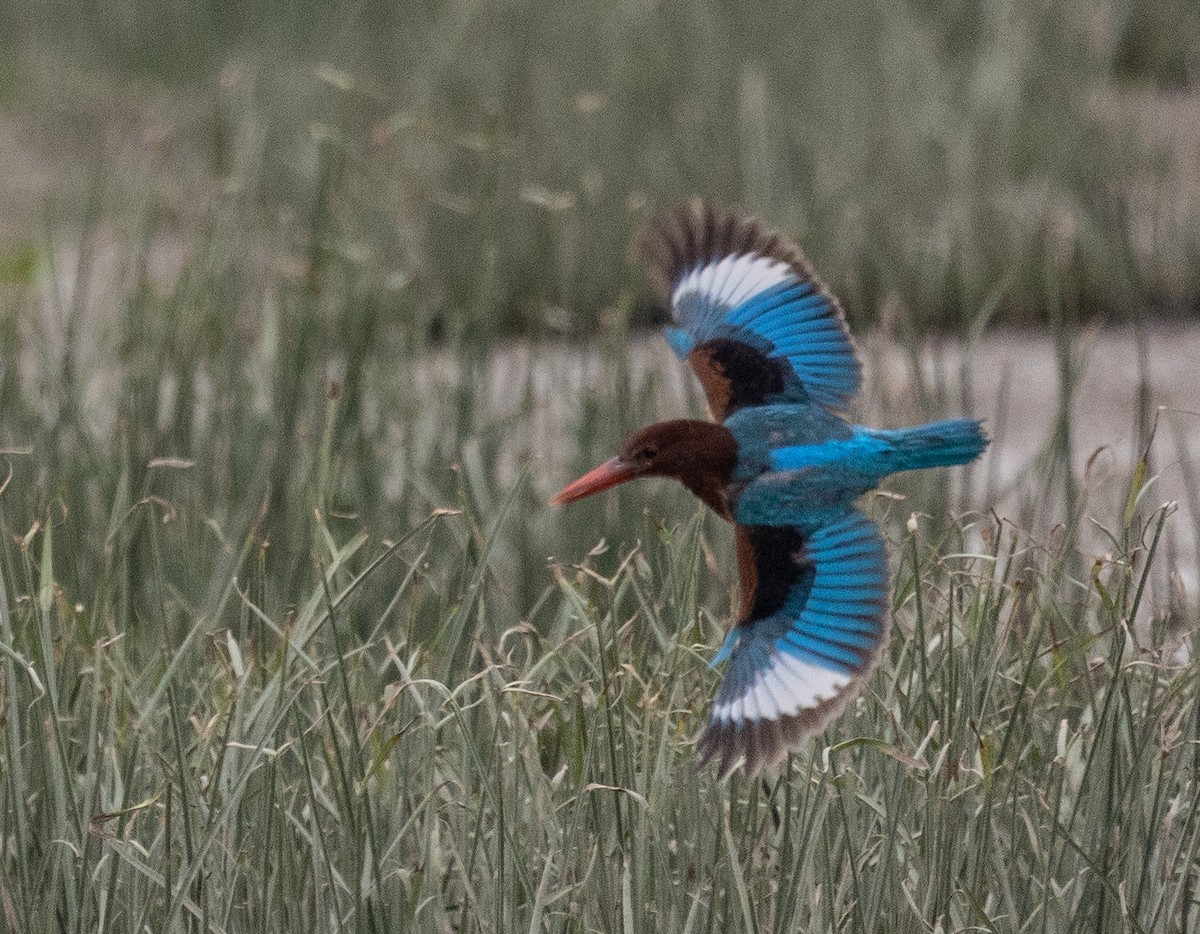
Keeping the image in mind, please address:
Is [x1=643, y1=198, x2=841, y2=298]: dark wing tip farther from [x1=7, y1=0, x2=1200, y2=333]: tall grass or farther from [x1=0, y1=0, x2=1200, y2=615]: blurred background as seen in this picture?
[x1=7, y1=0, x2=1200, y2=333]: tall grass

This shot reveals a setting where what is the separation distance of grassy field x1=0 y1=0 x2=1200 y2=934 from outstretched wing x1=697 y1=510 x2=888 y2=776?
0.22ft

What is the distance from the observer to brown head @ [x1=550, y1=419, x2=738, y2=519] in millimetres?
1569

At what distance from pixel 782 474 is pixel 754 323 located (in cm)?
26

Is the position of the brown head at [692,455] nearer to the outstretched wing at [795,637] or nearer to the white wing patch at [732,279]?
the outstretched wing at [795,637]

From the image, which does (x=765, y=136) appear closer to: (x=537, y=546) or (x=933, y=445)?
(x=537, y=546)

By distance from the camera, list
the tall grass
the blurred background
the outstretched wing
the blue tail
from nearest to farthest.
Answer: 1. the outstretched wing
2. the blue tail
3. the blurred background
4. the tall grass

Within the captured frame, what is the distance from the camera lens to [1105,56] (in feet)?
16.2

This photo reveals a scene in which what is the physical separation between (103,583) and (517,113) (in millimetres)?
2957

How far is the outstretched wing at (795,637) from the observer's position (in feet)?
4.62

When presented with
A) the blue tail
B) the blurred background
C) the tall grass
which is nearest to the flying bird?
the blue tail

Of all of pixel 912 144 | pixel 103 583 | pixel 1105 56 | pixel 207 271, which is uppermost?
pixel 1105 56

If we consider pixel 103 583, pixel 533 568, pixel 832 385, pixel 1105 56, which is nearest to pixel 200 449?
pixel 533 568

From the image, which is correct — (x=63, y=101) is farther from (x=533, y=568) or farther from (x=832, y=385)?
(x=832, y=385)

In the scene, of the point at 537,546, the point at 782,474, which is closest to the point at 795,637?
the point at 782,474
